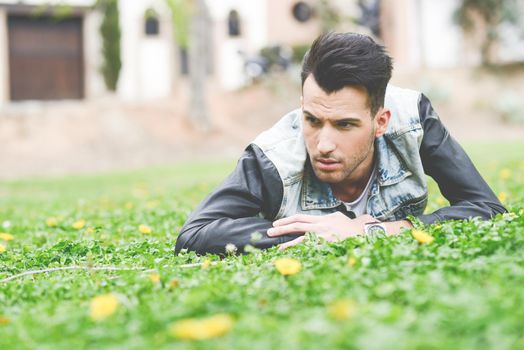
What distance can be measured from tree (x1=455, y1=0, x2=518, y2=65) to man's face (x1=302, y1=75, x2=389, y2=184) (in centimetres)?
2172

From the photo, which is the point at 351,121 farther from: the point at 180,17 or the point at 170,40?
the point at 170,40

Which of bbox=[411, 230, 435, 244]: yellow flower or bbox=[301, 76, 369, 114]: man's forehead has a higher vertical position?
bbox=[301, 76, 369, 114]: man's forehead

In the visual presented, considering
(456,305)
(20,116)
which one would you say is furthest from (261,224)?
(20,116)

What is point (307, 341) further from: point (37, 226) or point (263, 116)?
point (263, 116)

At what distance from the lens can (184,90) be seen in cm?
2527

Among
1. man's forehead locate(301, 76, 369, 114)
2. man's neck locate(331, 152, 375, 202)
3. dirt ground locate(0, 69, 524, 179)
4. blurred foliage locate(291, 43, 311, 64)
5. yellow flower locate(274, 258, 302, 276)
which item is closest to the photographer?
yellow flower locate(274, 258, 302, 276)

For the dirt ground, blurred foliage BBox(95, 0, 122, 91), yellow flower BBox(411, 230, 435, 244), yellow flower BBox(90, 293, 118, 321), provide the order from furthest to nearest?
blurred foliage BBox(95, 0, 122, 91), the dirt ground, yellow flower BBox(411, 230, 435, 244), yellow flower BBox(90, 293, 118, 321)

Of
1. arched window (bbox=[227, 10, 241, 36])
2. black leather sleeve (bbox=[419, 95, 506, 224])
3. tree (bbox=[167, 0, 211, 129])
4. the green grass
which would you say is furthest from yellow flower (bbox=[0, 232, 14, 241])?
arched window (bbox=[227, 10, 241, 36])

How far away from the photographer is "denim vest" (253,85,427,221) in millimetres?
3779

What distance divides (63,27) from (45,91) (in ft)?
7.19

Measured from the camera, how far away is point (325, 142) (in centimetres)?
354

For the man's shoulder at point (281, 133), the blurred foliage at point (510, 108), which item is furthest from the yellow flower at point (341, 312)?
the blurred foliage at point (510, 108)

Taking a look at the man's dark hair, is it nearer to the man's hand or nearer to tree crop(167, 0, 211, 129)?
the man's hand

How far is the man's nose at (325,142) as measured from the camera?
355cm
